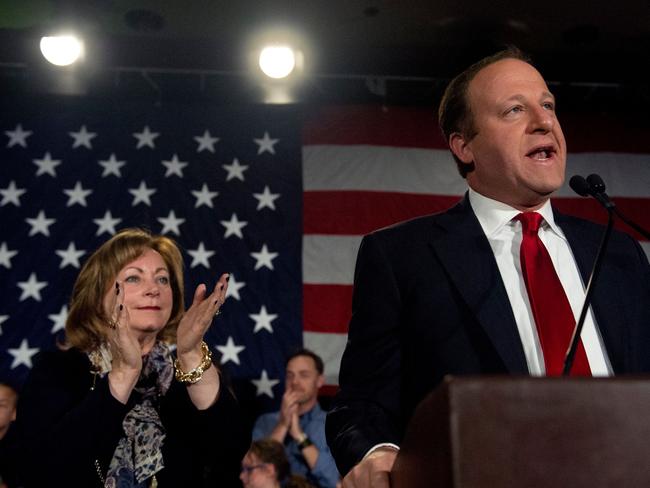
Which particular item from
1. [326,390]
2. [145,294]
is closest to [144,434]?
[145,294]

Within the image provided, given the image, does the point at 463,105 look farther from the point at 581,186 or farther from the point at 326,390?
the point at 326,390

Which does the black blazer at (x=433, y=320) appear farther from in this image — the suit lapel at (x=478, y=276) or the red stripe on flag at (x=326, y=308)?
the red stripe on flag at (x=326, y=308)

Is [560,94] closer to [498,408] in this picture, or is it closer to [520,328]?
[520,328]

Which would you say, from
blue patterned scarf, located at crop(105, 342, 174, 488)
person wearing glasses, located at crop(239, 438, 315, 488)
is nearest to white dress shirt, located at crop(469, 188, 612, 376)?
blue patterned scarf, located at crop(105, 342, 174, 488)

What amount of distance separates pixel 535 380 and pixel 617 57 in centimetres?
516

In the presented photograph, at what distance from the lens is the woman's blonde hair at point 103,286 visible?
2186 mm

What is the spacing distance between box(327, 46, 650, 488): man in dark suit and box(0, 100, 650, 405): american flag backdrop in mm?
A: 3563

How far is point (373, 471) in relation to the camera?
1.02 meters

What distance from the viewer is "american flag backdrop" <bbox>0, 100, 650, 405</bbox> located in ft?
16.4

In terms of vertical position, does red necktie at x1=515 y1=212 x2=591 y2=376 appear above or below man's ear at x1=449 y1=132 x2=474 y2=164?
below

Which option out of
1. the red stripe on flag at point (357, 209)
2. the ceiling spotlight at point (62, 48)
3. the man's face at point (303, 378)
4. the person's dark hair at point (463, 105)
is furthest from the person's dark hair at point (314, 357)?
the person's dark hair at point (463, 105)

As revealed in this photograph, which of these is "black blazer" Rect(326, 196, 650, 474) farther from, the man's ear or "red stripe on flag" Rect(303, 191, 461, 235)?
"red stripe on flag" Rect(303, 191, 461, 235)

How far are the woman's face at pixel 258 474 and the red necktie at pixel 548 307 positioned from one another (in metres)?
2.73

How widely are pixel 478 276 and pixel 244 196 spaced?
4080 mm
